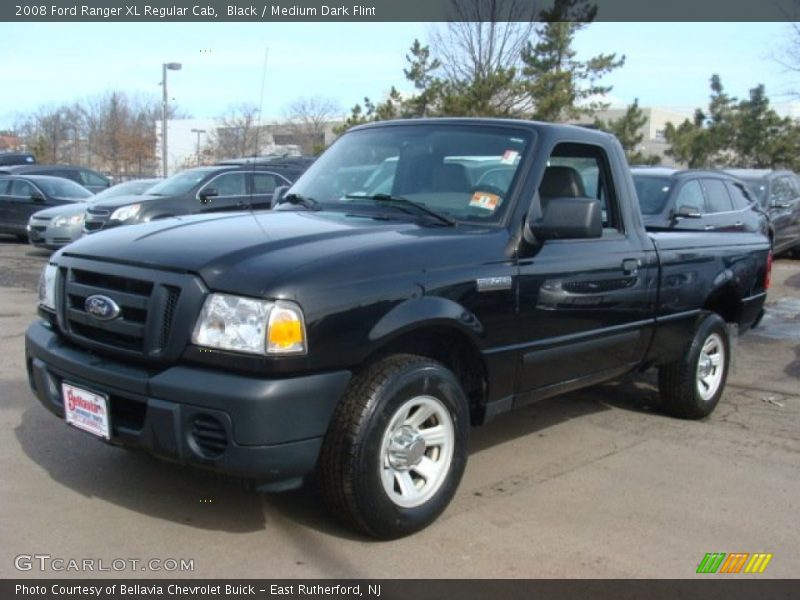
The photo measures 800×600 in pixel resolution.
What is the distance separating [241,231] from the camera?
3816 mm


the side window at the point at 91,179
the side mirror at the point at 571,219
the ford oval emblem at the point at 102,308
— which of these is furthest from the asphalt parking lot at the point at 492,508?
the side window at the point at 91,179

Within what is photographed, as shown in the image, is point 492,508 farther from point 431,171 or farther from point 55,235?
point 55,235

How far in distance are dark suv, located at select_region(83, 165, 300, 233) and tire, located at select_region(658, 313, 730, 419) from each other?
24.1 ft

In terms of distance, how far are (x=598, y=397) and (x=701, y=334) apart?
107cm

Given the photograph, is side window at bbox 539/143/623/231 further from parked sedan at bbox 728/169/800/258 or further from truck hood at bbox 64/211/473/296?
parked sedan at bbox 728/169/800/258

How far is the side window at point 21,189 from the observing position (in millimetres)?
16219

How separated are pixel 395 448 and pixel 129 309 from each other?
127 cm

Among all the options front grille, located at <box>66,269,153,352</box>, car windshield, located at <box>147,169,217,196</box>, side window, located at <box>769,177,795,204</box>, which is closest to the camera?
front grille, located at <box>66,269,153,352</box>

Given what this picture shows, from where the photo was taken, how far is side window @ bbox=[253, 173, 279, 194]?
13477 mm

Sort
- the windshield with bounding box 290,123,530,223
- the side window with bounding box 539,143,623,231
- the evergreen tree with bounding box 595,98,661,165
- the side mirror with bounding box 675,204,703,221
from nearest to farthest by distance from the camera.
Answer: the windshield with bounding box 290,123,530,223
the side window with bounding box 539,143,623,231
the side mirror with bounding box 675,204,703,221
the evergreen tree with bounding box 595,98,661,165

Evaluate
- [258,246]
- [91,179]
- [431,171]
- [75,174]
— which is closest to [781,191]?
[431,171]

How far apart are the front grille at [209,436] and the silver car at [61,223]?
35.3 feet

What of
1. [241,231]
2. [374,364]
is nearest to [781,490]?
[374,364]

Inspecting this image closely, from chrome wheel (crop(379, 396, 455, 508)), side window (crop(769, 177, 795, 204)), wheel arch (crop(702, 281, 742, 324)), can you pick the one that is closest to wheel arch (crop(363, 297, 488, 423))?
chrome wheel (crop(379, 396, 455, 508))
